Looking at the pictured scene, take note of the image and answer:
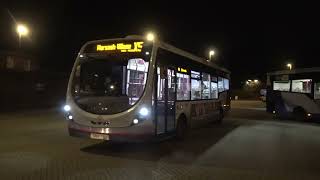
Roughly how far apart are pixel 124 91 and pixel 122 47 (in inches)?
50.0

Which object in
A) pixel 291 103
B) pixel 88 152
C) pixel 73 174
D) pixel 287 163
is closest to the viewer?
pixel 73 174

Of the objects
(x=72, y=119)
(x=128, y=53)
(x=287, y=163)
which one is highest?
(x=128, y=53)

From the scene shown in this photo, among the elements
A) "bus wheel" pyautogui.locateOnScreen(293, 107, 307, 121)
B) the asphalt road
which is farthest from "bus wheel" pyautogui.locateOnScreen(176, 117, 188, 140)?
"bus wheel" pyautogui.locateOnScreen(293, 107, 307, 121)

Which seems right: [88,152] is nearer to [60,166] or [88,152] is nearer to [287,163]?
[60,166]

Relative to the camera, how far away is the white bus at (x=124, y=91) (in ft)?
35.2

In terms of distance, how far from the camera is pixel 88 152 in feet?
36.7

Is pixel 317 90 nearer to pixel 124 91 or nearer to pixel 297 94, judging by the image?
pixel 297 94

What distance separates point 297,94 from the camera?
2492 centimetres

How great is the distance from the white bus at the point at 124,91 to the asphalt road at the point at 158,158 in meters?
0.71

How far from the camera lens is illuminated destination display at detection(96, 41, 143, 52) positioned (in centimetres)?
1150

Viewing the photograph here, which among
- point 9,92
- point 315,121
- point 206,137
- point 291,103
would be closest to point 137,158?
point 206,137

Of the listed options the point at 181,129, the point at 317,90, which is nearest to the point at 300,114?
the point at 317,90

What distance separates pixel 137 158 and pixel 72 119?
2.19 m

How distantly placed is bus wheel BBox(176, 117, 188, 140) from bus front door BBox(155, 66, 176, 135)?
2.64 feet
